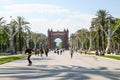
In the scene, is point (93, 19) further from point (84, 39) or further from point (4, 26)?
point (84, 39)

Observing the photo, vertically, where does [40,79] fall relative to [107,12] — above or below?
below

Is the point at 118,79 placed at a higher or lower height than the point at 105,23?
lower

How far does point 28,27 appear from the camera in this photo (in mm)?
107438

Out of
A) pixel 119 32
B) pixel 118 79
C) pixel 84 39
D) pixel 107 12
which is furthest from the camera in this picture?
pixel 84 39

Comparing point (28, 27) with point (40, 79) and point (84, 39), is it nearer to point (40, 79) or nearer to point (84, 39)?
point (84, 39)

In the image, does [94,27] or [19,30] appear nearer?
[94,27]

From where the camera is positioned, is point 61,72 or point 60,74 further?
point 61,72

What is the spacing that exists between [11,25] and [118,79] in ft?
290

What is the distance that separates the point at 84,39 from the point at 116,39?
188ft

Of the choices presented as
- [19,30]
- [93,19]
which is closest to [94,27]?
[93,19]

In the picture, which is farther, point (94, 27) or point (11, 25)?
point (11, 25)

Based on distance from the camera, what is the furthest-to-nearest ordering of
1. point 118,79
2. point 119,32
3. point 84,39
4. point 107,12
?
point 84,39 < point 119,32 < point 107,12 < point 118,79

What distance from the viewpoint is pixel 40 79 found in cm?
1652

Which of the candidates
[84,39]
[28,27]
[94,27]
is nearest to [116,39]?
[94,27]
